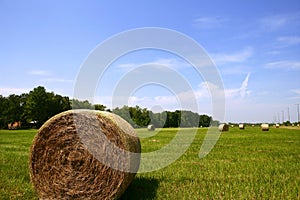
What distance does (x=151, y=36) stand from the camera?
46.8 feet

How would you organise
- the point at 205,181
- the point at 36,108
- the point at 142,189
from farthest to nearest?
the point at 36,108, the point at 205,181, the point at 142,189

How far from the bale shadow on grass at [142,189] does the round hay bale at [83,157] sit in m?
0.40

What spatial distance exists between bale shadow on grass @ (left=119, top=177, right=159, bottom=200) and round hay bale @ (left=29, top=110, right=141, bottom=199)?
0.40 m

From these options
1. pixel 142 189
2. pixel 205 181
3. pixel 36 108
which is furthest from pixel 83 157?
pixel 36 108

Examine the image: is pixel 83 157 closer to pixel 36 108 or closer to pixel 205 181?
pixel 205 181

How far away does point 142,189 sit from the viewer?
7156 mm

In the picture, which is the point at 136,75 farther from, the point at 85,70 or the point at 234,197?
the point at 234,197

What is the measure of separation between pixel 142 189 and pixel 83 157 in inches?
61.5

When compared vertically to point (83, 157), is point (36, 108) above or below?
above

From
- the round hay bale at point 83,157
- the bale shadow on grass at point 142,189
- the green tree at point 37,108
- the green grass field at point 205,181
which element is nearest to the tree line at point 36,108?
the green tree at point 37,108

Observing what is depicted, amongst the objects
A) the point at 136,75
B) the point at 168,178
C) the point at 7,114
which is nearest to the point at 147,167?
the point at 168,178

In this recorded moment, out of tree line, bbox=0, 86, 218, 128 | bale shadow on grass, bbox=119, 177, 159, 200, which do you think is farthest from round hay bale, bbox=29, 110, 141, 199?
tree line, bbox=0, 86, 218, 128

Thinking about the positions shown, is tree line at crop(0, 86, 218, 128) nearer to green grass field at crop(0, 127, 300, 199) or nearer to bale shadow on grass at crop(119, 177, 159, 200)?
green grass field at crop(0, 127, 300, 199)

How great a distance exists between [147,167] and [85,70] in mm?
3869
